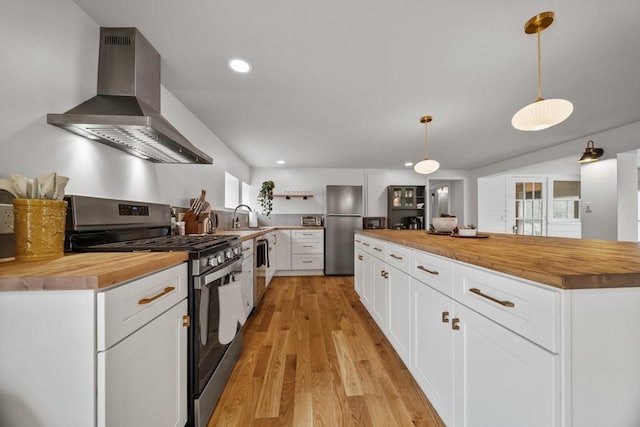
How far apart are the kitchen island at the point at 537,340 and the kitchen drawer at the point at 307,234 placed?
364cm

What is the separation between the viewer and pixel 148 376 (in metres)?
0.85

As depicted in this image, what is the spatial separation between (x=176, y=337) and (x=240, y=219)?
327 centimetres

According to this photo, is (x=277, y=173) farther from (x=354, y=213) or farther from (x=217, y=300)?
(x=217, y=300)

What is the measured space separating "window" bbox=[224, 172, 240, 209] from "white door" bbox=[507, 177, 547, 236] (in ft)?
19.4

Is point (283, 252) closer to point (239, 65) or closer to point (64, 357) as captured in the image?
point (239, 65)

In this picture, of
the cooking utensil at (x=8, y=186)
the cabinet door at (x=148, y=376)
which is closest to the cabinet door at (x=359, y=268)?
the cabinet door at (x=148, y=376)

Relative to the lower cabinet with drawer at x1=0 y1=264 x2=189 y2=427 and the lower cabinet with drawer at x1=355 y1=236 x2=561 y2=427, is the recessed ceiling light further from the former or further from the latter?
the lower cabinet with drawer at x1=355 y1=236 x2=561 y2=427

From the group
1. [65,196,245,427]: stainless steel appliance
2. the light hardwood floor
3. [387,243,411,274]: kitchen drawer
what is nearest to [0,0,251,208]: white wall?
[65,196,245,427]: stainless steel appliance

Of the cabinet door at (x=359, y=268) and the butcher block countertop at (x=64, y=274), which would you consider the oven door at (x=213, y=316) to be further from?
the cabinet door at (x=359, y=268)

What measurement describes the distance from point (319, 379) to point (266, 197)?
3766 millimetres

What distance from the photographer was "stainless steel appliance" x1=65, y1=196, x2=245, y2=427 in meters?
1.16

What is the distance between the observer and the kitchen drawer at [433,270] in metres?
1.13

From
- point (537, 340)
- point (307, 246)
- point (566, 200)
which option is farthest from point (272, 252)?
point (566, 200)

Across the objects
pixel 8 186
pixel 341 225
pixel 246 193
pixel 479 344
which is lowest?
pixel 479 344
